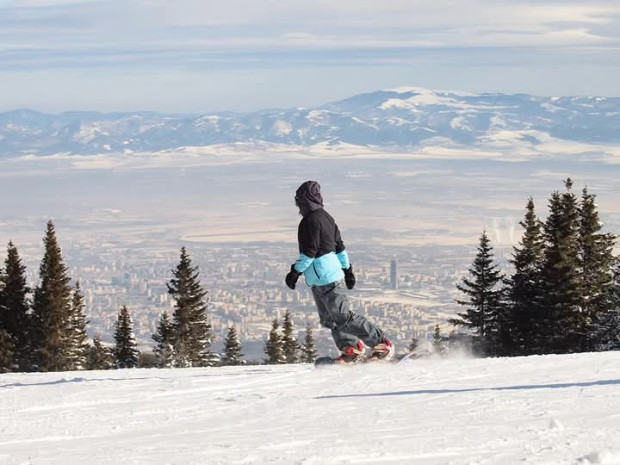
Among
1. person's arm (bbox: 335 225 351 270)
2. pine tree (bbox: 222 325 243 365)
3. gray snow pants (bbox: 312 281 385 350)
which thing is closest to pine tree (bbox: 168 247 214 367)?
pine tree (bbox: 222 325 243 365)

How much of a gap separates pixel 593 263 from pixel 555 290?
Result: 260cm

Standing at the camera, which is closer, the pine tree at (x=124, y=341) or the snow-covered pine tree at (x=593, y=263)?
the snow-covered pine tree at (x=593, y=263)

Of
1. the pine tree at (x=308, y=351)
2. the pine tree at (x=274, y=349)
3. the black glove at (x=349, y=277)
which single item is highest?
the black glove at (x=349, y=277)

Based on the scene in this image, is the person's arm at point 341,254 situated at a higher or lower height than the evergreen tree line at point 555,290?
higher

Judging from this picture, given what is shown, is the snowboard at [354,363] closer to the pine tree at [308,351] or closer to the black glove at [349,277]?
the black glove at [349,277]

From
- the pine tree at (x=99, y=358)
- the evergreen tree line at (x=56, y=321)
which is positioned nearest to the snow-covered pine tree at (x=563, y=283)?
the evergreen tree line at (x=56, y=321)

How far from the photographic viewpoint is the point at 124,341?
57125mm

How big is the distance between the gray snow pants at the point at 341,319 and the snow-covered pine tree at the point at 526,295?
25401 millimetres

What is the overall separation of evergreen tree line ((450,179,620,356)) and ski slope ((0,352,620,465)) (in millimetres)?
22767

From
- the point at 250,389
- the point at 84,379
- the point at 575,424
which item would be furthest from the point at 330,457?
the point at 84,379

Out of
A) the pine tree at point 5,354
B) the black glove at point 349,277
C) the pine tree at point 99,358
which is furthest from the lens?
the pine tree at point 99,358

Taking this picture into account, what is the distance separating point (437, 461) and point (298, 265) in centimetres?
483

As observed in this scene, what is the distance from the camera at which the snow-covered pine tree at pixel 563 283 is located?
3428cm

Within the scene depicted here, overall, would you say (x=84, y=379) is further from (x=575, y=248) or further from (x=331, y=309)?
(x=575, y=248)
